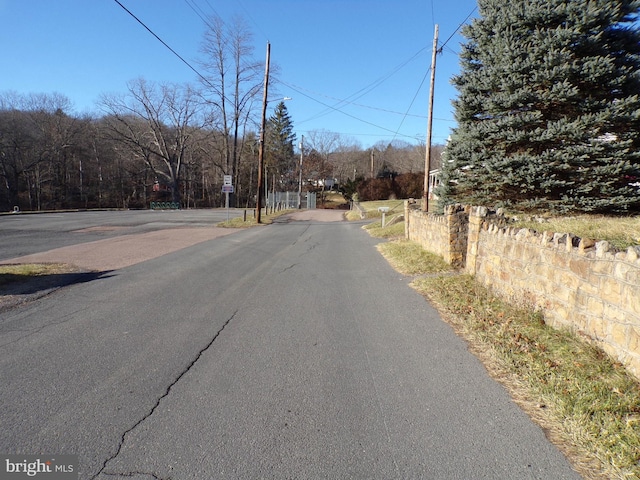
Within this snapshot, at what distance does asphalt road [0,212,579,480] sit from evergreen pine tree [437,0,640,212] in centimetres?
625

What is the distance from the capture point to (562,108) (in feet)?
33.9

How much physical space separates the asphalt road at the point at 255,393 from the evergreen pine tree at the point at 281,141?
233 feet

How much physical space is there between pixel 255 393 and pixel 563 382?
2660 mm

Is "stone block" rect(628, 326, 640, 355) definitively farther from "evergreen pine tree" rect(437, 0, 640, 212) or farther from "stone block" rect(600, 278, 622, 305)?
"evergreen pine tree" rect(437, 0, 640, 212)

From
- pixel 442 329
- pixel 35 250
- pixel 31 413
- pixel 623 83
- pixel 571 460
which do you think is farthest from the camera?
pixel 35 250

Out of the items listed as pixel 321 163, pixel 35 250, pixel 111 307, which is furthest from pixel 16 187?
pixel 111 307

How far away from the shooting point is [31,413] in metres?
2.97

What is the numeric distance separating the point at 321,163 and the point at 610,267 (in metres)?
76.7

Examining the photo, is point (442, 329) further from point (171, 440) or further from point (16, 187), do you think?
point (16, 187)

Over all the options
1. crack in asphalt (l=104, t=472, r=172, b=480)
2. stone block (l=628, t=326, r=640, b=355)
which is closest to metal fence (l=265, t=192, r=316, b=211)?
stone block (l=628, t=326, r=640, b=355)

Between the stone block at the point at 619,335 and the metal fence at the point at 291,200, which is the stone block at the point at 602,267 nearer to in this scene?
the stone block at the point at 619,335

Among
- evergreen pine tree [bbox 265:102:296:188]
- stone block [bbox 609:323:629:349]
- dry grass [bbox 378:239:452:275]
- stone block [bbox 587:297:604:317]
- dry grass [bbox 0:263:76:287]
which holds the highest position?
evergreen pine tree [bbox 265:102:296:188]

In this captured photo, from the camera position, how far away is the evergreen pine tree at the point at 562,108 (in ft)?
30.9

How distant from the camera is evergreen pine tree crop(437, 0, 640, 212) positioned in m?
9.41
